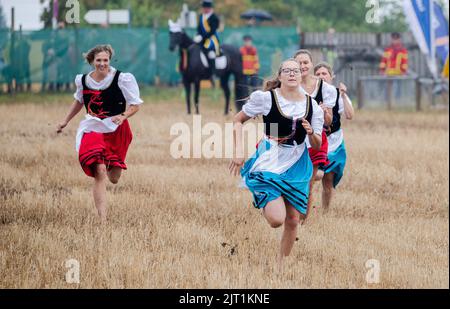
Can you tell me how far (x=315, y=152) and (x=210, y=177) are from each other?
3227 millimetres

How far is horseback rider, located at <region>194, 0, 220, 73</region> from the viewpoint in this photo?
25.0m

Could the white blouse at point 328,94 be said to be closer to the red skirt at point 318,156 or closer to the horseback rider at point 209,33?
the red skirt at point 318,156

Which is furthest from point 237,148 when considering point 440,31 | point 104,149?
point 440,31

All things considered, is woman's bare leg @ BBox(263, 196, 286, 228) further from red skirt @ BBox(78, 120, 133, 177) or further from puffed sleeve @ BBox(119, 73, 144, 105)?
red skirt @ BBox(78, 120, 133, 177)

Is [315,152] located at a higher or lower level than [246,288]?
higher

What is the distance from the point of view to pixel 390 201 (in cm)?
1209

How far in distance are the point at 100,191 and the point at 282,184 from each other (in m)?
2.41

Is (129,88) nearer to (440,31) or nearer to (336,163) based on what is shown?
(336,163)

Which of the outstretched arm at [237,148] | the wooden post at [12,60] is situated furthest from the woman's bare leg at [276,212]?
the wooden post at [12,60]

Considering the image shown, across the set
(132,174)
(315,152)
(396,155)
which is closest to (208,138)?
(396,155)

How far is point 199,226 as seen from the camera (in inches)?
390

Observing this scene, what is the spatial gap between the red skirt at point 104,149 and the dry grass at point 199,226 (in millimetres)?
519
